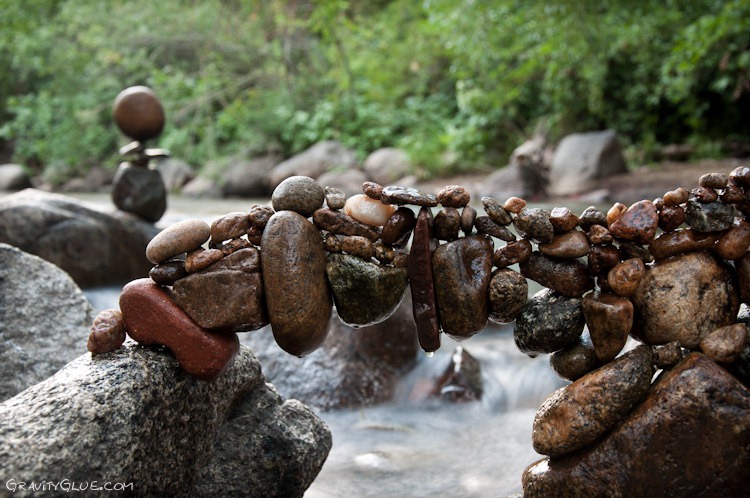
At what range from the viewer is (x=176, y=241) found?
2.43 meters

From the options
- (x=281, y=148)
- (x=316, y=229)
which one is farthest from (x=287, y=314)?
(x=281, y=148)

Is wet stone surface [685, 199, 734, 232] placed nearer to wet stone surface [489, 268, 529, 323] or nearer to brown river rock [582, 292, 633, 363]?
brown river rock [582, 292, 633, 363]

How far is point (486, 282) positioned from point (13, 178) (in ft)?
58.0

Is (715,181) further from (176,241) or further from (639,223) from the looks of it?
(176,241)

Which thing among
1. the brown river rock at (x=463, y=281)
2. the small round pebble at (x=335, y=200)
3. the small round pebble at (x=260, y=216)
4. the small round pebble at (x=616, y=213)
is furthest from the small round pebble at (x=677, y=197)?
the small round pebble at (x=260, y=216)

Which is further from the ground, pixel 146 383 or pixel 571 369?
pixel 146 383

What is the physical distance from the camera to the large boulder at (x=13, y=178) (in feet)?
56.0

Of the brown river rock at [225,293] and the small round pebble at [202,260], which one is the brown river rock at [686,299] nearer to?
the brown river rock at [225,293]

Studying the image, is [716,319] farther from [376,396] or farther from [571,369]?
[376,396]

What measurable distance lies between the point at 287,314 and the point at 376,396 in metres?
2.53

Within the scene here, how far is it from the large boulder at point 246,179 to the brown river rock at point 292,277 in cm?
1290

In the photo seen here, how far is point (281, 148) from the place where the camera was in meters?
16.4

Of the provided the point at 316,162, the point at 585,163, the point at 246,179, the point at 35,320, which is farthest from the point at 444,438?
the point at 246,179

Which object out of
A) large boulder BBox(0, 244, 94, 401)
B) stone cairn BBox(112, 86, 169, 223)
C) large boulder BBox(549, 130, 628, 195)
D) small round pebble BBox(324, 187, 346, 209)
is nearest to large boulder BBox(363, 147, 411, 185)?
large boulder BBox(549, 130, 628, 195)
